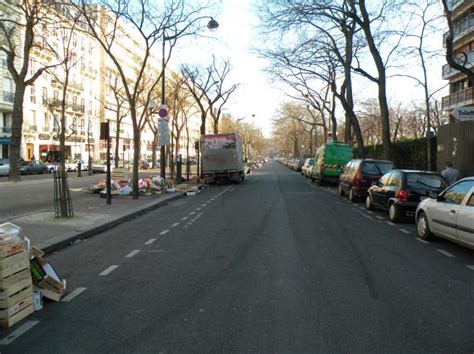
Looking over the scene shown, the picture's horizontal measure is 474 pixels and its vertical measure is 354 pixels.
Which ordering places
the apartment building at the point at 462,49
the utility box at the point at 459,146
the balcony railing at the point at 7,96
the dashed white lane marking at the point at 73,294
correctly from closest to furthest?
the dashed white lane marking at the point at 73,294, the utility box at the point at 459,146, the apartment building at the point at 462,49, the balcony railing at the point at 7,96

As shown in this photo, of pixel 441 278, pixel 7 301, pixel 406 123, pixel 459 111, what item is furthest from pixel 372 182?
pixel 406 123

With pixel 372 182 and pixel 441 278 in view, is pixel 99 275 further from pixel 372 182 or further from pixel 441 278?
pixel 372 182

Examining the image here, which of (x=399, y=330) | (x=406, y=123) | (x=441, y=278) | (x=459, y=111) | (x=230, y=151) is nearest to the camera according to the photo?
(x=399, y=330)

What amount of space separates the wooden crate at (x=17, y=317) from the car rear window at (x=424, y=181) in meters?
9.95

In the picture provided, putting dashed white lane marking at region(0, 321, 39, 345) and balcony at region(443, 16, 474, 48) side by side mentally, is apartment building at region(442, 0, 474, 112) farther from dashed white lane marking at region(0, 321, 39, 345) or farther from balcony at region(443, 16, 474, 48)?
dashed white lane marking at region(0, 321, 39, 345)

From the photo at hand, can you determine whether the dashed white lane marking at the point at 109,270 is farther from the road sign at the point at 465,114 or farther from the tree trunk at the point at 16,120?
the tree trunk at the point at 16,120

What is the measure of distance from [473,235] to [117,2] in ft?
49.3

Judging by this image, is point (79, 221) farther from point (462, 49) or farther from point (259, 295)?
point (462, 49)

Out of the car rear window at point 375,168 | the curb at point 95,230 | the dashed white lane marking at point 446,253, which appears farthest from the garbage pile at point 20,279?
the car rear window at point 375,168

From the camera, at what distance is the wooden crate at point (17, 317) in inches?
185

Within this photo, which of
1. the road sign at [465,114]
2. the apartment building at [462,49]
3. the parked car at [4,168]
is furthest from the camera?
the parked car at [4,168]

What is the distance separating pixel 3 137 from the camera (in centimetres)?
5094

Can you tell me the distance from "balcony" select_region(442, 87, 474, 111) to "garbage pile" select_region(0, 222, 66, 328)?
42.6 metres

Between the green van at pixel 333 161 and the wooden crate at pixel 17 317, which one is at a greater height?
the green van at pixel 333 161
